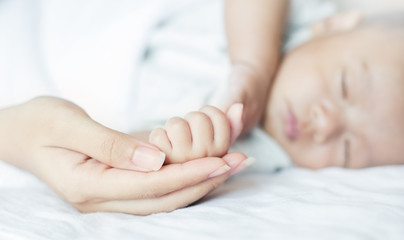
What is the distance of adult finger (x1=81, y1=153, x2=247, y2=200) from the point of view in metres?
0.45

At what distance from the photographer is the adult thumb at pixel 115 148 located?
0.44 meters

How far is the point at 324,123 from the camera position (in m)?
0.76

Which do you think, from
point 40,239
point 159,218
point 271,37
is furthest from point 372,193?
point 271,37

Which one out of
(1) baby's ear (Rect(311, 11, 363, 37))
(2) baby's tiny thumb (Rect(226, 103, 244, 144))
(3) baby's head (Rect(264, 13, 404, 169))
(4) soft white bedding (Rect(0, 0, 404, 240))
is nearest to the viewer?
(4) soft white bedding (Rect(0, 0, 404, 240))

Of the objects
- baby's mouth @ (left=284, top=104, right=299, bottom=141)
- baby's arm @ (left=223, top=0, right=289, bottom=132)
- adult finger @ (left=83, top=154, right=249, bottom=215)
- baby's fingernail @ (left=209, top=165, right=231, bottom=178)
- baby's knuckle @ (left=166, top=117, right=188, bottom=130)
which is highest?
baby's arm @ (left=223, top=0, right=289, bottom=132)

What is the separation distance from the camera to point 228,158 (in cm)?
48

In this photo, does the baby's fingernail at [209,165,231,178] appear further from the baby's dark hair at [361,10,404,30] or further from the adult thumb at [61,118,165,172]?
the baby's dark hair at [361,10,404,30]

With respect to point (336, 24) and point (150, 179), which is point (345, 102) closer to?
point (336, 24)

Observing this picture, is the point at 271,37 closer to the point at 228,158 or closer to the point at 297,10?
the point at 297,10

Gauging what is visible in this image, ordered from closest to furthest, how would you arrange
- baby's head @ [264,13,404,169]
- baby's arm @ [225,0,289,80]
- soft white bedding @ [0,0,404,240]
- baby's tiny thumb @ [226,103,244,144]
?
soft white bedding @ [0,0,404,240] < baby's tiny thumb @ [226,103,244,144] < baby's head @ [264,13,404,169] < baby's arm @ [225,0,289,80]

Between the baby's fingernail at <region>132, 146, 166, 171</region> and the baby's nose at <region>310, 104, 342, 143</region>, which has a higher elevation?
the baby's fingernail at <region>132, 146, 166, 171</region>

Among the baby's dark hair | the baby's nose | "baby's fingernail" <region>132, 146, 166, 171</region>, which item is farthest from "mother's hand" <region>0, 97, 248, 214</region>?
the baby's dark hair

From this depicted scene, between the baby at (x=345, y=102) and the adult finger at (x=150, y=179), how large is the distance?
1.24 ft

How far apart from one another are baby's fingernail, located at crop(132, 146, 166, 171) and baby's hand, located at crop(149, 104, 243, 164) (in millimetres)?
16
